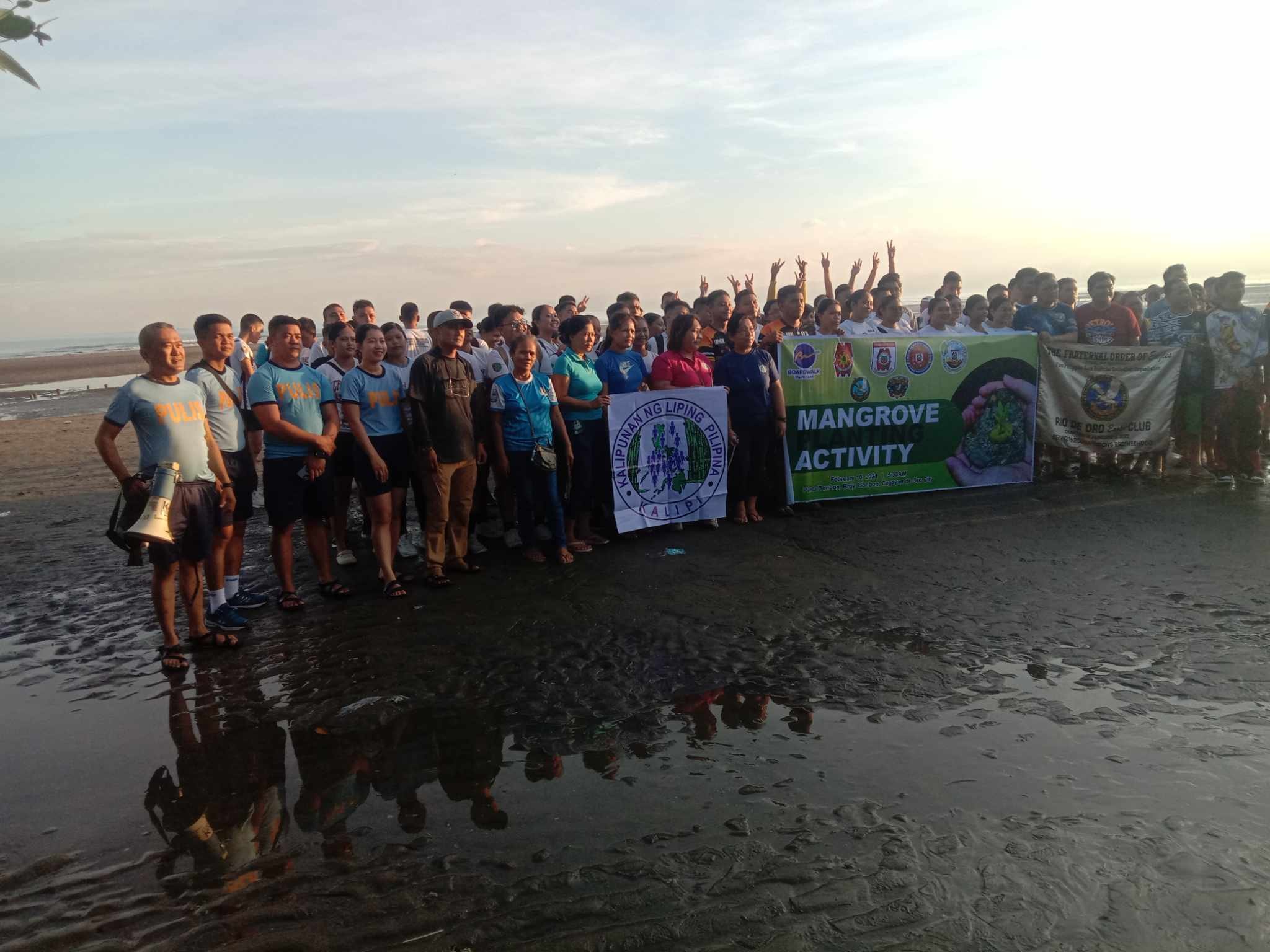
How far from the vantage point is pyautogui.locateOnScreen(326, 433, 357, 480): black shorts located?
7168 mm

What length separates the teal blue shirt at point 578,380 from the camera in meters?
7.21

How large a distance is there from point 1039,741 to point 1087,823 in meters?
0.65

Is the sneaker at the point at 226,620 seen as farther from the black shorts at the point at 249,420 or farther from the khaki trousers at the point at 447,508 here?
the black shorts at the point at 249,420

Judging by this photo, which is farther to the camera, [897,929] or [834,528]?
[834,528]

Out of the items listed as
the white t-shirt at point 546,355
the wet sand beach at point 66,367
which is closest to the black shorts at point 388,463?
the white t-shirt at point 546,355

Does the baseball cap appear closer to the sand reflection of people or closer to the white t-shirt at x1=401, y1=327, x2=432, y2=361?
the white t-shirt at x1=401, y1=327, x2=432, y2=361

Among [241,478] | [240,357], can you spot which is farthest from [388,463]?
[240,357]

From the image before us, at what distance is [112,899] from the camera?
9.66ft

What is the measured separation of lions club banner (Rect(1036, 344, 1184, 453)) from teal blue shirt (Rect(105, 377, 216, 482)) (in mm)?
8452

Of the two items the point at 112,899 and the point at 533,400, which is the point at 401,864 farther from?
the point at 533,400

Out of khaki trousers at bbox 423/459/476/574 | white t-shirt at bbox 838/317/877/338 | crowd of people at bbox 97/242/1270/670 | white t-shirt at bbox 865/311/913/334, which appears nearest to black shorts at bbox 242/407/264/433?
crowd of people at bbox 97/242/1270/670

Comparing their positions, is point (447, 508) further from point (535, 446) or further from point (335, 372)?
point (335, 372)

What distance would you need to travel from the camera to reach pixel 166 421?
5043mm

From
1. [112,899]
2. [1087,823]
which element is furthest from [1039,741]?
[112,899]
